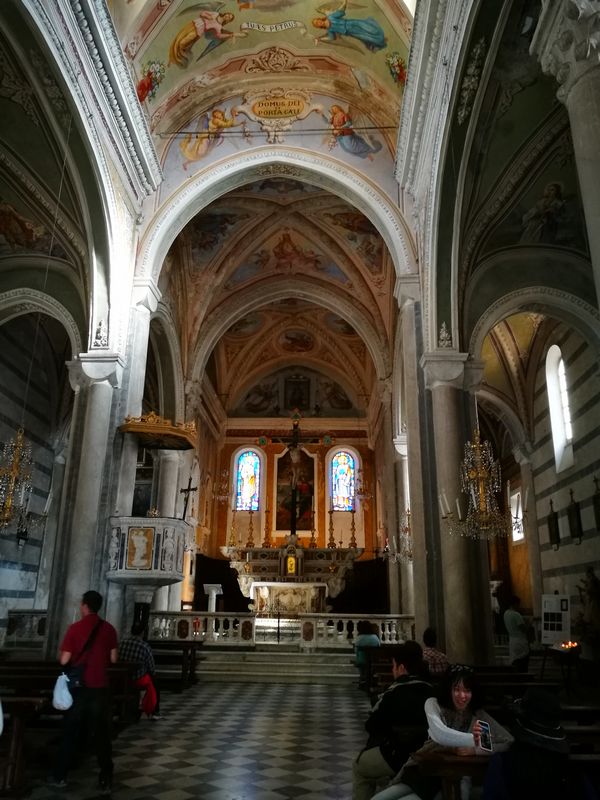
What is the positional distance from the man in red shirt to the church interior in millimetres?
4388

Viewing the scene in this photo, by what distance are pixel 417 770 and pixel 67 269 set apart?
12.4 meters

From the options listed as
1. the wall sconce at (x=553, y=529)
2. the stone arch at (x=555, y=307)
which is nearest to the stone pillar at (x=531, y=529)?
the wall sconce at (x=553, y=529)

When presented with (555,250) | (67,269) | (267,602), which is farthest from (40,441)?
(555,250)

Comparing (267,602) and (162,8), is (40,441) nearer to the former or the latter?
(267,602)

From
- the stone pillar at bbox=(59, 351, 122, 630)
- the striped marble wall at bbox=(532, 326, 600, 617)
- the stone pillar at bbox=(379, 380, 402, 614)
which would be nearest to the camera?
the stone pillar at bbox=(59, 351, 122, 630)

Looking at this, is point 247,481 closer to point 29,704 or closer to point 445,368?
point 445,368

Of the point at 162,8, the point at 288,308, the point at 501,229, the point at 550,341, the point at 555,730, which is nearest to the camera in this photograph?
the point at 555,730

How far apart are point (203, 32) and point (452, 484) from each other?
9.84 m

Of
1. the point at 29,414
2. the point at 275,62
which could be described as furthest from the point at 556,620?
the point at 29,414

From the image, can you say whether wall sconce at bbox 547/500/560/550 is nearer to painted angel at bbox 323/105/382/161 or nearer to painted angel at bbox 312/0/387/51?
painted angel at bbox 323/105/382/161

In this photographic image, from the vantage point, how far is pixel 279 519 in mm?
25594

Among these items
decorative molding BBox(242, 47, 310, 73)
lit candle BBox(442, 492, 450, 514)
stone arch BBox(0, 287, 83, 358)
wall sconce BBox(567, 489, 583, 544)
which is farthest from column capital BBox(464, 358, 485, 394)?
stone arch BBox(0, 287, 83, 358)

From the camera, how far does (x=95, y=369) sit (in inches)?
457

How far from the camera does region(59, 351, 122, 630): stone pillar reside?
10211mm
